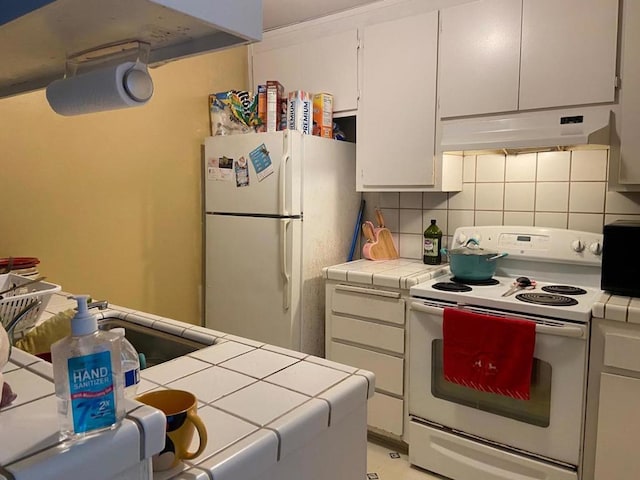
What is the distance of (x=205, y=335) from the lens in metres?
1.34

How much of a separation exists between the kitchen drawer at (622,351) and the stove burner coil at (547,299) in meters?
0.19

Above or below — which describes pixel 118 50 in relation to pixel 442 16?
below

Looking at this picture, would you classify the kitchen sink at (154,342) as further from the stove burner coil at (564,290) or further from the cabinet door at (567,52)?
the cabinet door at (567,52)

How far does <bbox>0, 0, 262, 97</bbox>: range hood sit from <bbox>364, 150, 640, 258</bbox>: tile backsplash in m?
2.03

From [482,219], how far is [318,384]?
1939 millimetres

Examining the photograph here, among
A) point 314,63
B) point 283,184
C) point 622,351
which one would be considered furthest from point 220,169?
point 622,351

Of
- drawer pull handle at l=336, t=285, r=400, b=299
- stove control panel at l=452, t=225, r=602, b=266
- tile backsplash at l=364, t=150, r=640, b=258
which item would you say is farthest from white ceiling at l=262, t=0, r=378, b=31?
drawer pull handle at l=336, t=285, r=400, b=299

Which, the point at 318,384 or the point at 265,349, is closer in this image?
the point at 318,384

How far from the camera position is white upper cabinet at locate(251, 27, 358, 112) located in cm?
278

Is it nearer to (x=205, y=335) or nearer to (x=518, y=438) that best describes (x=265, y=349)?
(x=205, y=335)

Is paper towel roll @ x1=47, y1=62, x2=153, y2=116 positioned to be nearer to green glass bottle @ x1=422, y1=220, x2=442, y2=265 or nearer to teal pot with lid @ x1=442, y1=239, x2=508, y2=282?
teal pot with lid @ x1=442, y1=239, x2=508, y2=282

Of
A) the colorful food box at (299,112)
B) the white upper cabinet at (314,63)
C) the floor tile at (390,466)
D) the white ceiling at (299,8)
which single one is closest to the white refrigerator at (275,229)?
the colorful food box at (299,112)

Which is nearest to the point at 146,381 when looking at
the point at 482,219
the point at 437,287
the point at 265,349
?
the point at 265,349

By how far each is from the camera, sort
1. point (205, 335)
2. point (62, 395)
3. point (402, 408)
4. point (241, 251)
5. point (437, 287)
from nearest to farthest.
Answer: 1. point (62, 395)
2. point (205, 335)
3. point (437, 287)
4. point (402, 408)
5. point (241, 251)
